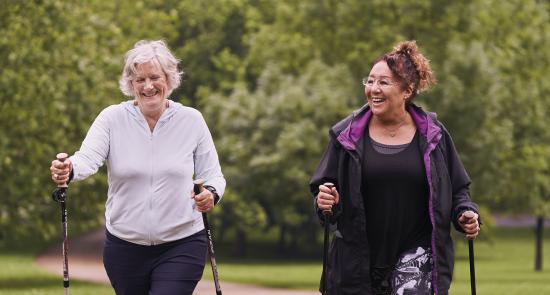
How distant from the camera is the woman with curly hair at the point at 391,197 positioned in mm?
6117

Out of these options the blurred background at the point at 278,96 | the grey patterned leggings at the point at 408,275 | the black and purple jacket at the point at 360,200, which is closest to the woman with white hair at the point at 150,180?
the black and purple jacket at the point at 360,200

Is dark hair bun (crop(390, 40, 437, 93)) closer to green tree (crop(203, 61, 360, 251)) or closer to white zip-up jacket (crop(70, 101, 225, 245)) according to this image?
white zip-up jacket (crop(70, 101, 225, 245))

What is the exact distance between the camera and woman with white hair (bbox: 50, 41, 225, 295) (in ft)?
20.4

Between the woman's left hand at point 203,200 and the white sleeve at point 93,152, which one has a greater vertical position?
the white sleeve at point 93,152

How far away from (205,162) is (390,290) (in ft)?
3.97

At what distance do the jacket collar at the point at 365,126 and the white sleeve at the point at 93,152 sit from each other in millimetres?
1244

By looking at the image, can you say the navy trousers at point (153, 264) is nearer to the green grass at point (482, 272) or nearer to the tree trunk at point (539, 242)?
the green grass at point (482, 272)

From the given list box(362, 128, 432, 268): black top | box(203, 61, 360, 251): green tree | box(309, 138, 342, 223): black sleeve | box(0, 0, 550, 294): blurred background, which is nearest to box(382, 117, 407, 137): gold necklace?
box(362, 128, 432, 268): black top

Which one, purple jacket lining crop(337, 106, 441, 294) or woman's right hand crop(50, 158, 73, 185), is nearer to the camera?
woman's right hand crop(50, 158, 73, 185)

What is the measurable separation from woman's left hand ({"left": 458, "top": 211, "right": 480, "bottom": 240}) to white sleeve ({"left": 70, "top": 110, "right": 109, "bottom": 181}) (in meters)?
1.91

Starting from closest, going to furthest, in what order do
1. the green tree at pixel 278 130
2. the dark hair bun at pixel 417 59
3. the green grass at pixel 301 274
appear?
the dark hair bun at pixel 417 59 < the green grass at pixel 301 274 < the green tree at pixel 278 130

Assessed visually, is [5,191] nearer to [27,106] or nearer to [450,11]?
[27,106]

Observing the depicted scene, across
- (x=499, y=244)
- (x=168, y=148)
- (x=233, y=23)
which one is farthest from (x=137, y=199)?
(x=499, y=244)

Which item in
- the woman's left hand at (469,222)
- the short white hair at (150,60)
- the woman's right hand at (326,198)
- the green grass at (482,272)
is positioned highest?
the short white hair at (150,60)
